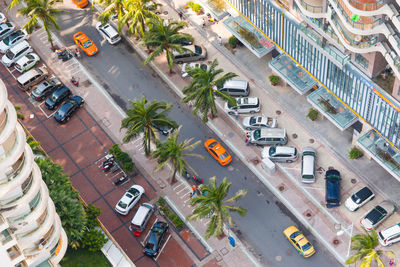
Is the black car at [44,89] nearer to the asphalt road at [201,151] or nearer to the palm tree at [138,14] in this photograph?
the asphalt road at [201,151]

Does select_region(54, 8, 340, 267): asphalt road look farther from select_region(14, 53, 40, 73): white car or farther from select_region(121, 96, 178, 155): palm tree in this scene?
select_region(121, 96, 178, 155): palm tree

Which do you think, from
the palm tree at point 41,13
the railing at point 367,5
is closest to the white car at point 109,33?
the palm tree at point 41,13

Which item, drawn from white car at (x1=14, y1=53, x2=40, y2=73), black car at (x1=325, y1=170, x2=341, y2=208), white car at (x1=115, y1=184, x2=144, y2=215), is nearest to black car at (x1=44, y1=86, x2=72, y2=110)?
white car at (x1=14, y1=53, x2=40, y2=73)

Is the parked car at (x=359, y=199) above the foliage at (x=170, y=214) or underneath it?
above

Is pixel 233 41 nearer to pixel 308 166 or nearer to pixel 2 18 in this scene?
pixel 308 166

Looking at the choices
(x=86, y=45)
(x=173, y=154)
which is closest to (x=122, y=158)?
(x=173, y=154)
